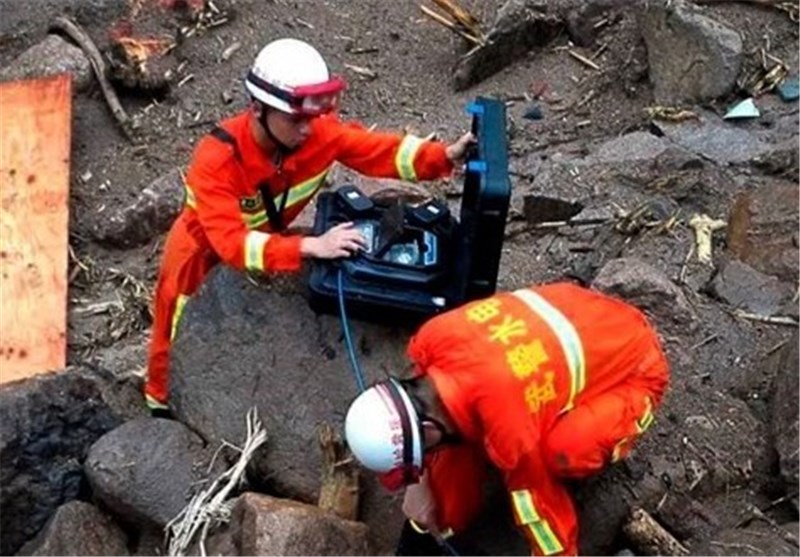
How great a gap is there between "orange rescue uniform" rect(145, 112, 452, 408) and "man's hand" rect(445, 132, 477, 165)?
29 mm

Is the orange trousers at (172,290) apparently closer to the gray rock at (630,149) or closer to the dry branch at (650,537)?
the dry branch at (650,537)

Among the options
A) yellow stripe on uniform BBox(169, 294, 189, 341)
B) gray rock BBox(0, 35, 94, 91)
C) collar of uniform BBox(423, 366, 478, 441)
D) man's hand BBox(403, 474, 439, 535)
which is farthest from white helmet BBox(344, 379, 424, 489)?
gray rock BBox(0, 35, 94, 91)

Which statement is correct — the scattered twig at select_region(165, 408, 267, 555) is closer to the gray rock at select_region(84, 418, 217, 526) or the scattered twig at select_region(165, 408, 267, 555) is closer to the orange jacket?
the gray rock at select_region(84, 418, 217, 526)

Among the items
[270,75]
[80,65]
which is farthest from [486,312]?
A: [80,65]

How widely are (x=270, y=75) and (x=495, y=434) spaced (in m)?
1.67

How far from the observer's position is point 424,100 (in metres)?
9.11

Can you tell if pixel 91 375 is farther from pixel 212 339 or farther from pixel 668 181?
pixel 668 181

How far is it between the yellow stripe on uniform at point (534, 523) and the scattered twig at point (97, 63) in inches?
179

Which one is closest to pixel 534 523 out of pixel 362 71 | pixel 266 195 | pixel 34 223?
pixel 266 195

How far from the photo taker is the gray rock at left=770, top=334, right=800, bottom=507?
5.84 metres

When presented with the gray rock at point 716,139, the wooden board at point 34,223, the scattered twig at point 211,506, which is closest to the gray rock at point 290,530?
the scattered twig at point 211,506

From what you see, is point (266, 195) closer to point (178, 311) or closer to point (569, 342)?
point (178, 311)

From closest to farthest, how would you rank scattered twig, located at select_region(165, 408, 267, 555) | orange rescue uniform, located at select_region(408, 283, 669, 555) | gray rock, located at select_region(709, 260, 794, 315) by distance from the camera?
orange rescue uniform, located at select_region(408, 283, 669, 555) → scattered twig, located at select_region(165, 408, 267, 555) → gray rock, located at select_region(709, 260, 794, 315)

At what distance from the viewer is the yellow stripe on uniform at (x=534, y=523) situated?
17.3 ft
